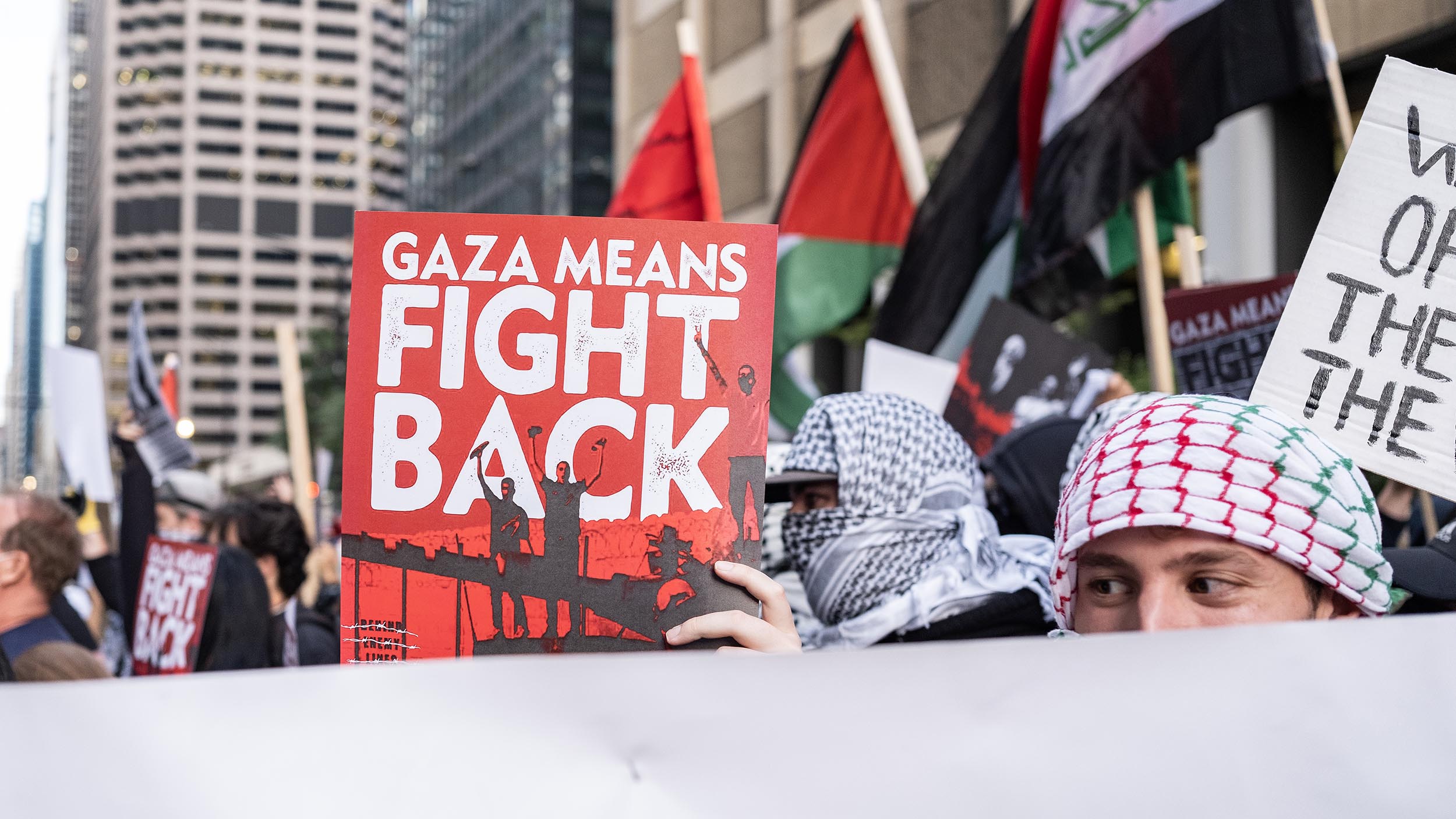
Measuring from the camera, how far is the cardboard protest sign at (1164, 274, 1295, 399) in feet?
10.6

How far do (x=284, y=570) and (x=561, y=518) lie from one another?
305 centimetres

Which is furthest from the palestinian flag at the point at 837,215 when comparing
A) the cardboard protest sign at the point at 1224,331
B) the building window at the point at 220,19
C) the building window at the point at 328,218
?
the building window at the point at 220,19

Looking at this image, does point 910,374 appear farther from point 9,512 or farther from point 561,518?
point 561,518

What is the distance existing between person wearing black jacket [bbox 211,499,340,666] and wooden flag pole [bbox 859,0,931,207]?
2568 mm

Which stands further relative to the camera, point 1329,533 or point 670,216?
point 670,216

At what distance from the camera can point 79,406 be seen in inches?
207

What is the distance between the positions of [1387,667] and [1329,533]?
44 cm

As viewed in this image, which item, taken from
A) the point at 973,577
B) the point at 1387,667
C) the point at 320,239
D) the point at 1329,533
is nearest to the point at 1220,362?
the point at 973,577

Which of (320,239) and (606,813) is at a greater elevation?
(320,239)

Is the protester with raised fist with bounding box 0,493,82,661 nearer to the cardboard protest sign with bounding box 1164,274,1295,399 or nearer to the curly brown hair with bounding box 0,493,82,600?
the curly brown hair with bounding box 0,493,82,600

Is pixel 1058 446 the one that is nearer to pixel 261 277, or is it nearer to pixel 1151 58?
pixel 1151 58

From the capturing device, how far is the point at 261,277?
390 feet

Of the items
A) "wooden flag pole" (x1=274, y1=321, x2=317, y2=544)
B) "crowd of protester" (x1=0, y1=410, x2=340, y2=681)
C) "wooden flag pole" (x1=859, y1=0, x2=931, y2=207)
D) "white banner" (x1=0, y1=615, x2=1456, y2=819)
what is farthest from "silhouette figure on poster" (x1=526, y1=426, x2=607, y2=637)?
"wooden flag pole" (x1=274, y1=321, x2=317, y2=544)

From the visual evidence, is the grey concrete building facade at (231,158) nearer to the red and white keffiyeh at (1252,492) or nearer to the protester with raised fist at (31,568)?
the protester with raised fist at (31,568)
